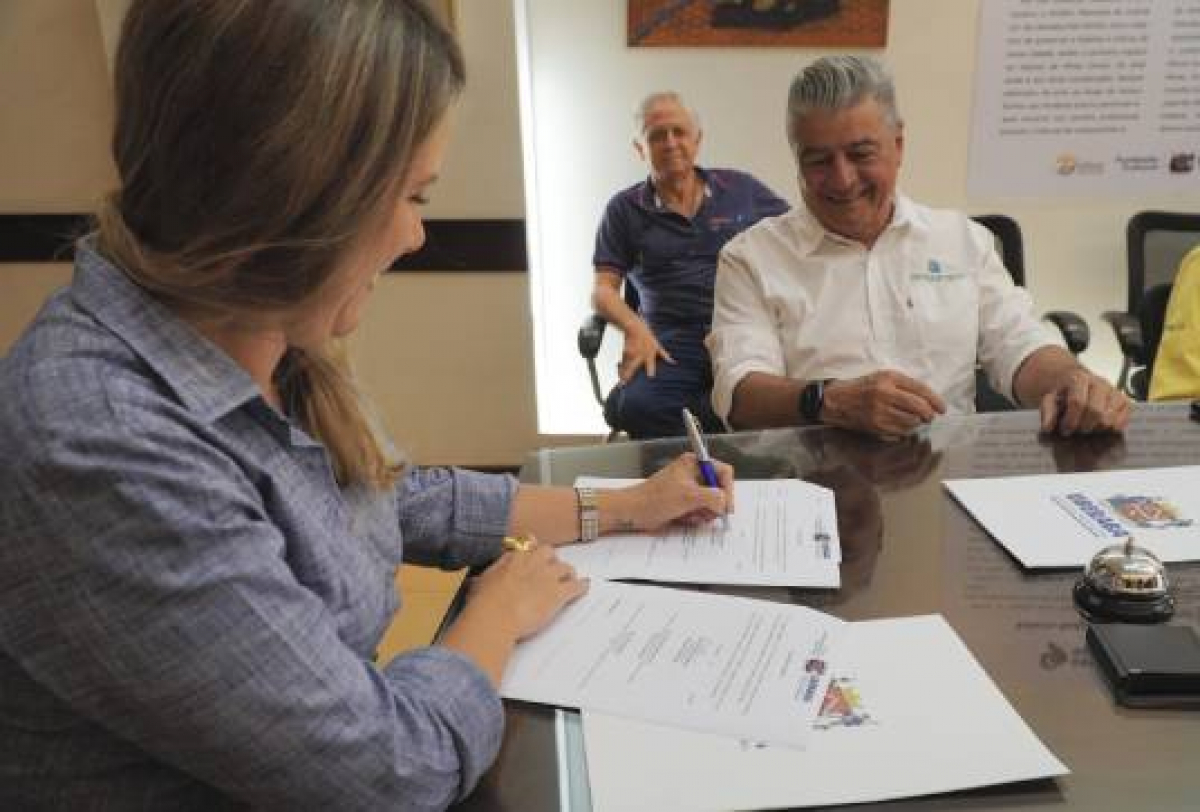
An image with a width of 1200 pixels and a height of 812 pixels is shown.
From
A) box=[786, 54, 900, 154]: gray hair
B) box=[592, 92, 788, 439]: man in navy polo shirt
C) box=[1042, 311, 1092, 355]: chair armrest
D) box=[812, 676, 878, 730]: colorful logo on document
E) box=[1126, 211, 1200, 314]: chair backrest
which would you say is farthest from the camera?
box=[1126, 211, 1200, 314]: chair backrest

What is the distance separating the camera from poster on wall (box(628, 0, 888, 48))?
289 cm

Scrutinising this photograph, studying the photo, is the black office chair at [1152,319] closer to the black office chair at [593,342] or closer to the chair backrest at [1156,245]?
the chair backrest at [1156,245]

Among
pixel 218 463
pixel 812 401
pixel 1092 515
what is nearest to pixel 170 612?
pixel 218 463

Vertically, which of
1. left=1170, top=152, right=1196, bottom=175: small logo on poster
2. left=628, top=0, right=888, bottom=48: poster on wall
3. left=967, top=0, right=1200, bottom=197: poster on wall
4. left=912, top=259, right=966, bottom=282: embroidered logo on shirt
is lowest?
left=912, top=259, right=966, bottom=282: embroidered logo on shirt

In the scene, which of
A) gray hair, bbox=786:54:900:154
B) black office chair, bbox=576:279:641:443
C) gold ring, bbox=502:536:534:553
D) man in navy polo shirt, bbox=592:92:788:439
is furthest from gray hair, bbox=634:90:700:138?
gold ring, bbox=502:536:534:553

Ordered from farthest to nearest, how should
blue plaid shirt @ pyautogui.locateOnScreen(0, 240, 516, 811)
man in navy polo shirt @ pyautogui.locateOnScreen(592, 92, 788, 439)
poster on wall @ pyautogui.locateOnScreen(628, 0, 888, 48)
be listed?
1. poster on wall @ pyautogui.locateOnScreen(628, 0, 888, 48)
2. man in navy polo shirt @ pyautogui.locateOnScreen(592, 92, 788, 439)
3. blue plaid shirt @ pyautogui.locateOnScreen(0, 240, 516, 811)

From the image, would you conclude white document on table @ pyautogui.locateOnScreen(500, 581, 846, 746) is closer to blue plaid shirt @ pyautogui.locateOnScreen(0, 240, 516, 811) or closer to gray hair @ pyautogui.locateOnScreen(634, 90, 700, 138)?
blue plaid shirt @ pyautogui.locateOnScreen(0, 240, 516, 811)

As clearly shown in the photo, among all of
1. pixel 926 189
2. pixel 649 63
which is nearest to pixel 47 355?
pixel 649 63

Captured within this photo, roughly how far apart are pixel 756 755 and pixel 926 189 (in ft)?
9.17

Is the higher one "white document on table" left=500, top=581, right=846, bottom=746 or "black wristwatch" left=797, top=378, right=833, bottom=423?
"white document on table" left=500, top=581, right=846, bottom=746

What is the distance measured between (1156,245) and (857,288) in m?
1.53

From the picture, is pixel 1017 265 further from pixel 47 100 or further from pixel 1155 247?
pixel 47 100

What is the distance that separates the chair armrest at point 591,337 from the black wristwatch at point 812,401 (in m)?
1.02

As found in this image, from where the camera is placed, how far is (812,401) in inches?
58.4
